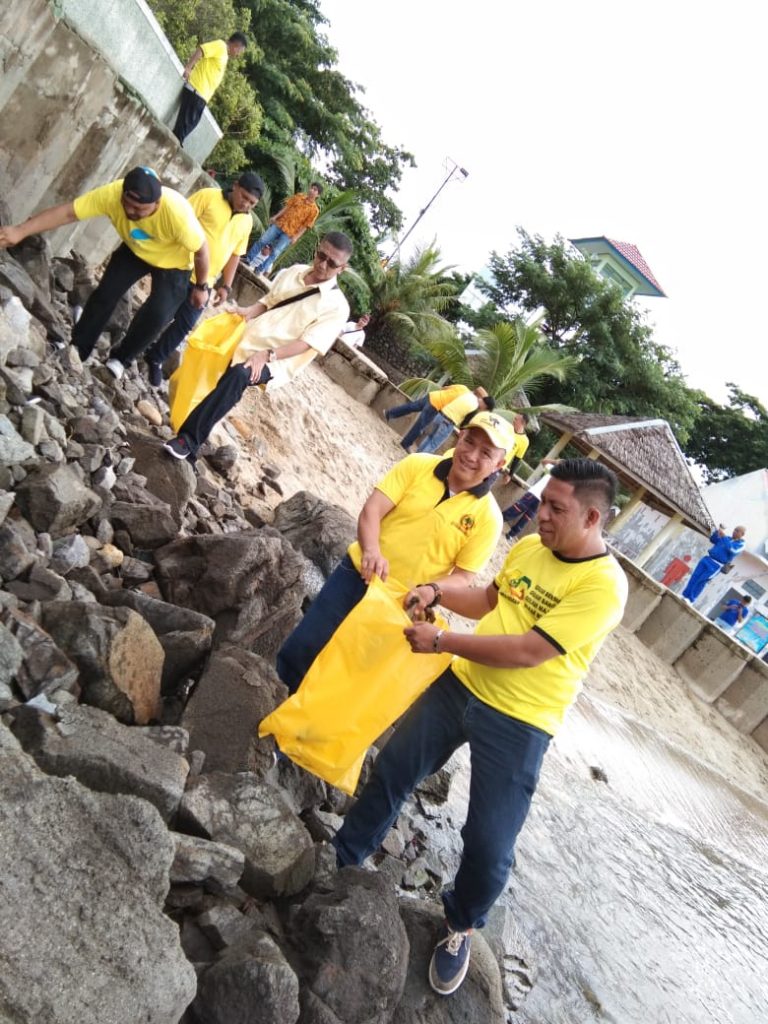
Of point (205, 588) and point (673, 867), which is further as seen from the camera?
point (673, 867)

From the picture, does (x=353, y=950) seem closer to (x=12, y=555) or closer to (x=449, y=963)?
(x=449, y=963)

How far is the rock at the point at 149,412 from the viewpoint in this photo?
4.88 metres

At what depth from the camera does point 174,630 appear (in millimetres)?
3021

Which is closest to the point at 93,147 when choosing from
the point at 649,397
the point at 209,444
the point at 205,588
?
the point at 209,444

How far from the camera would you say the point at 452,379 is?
Result: 642 inches

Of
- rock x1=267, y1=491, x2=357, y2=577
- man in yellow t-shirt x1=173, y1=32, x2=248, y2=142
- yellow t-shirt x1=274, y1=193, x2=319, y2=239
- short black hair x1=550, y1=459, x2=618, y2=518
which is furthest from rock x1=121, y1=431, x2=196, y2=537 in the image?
yellow t-shirt x1=274, y1=193, x2=319, y2=239

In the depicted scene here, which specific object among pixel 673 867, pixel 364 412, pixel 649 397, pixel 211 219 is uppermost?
pixel 649 397

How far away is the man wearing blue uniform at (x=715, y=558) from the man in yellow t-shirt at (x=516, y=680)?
41.0 ft

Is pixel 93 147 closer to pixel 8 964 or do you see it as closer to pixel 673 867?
pixel 8 964

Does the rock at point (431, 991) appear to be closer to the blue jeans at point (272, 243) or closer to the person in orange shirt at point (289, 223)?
the person in orange shirt at point (289, 223)

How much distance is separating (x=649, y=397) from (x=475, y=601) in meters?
22.2

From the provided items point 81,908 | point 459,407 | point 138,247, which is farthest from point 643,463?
point 81,908

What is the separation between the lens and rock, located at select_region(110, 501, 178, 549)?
3594mm

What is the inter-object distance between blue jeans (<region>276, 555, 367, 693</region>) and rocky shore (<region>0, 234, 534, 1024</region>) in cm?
22
